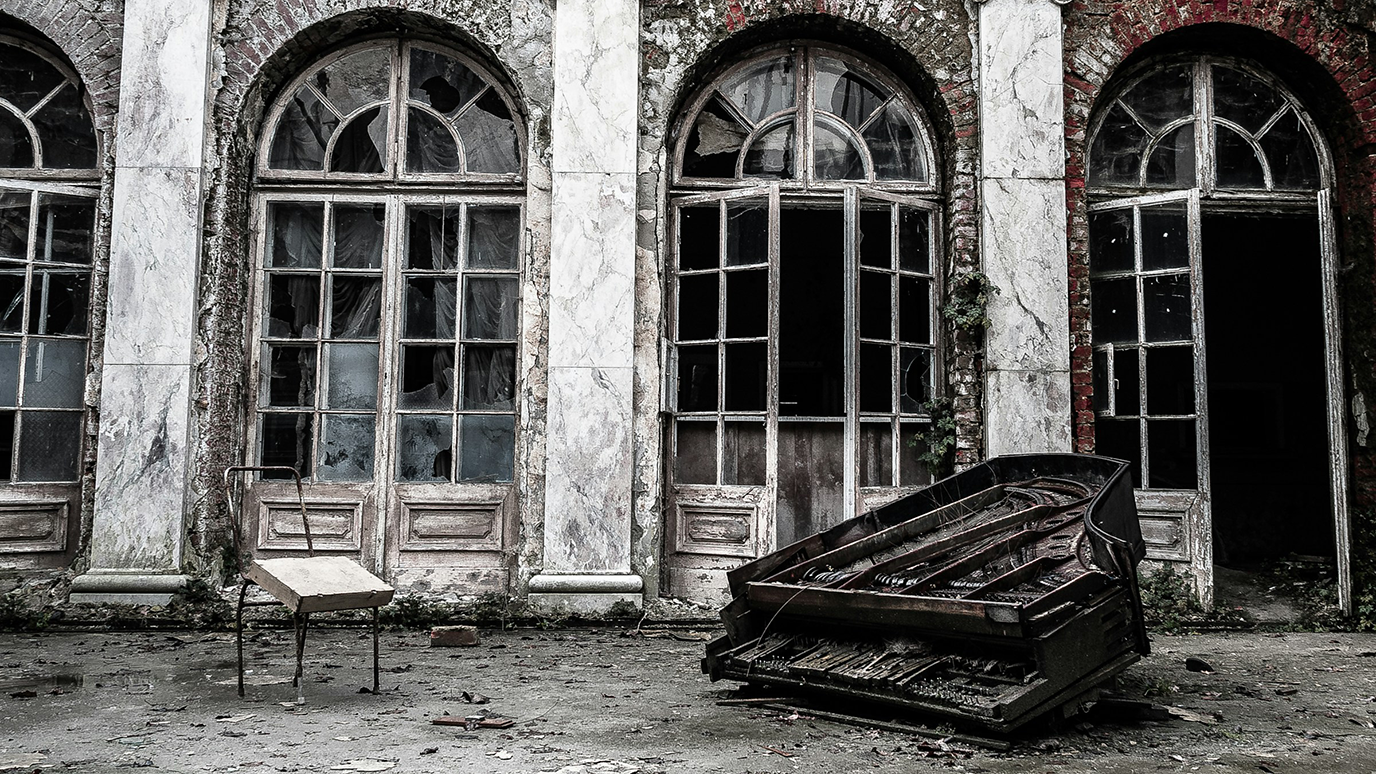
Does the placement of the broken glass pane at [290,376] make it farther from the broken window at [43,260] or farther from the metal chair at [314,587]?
the metal chair at [314,587]

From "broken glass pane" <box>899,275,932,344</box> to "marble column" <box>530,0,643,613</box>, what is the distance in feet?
5.91

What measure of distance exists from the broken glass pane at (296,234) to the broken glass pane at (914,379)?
12.9ft

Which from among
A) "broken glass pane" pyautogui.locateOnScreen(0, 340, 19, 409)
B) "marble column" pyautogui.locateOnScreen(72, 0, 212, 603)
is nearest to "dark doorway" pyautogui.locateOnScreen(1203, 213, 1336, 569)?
"marble column" pyautogui.locateOnScreen(72, 0, 212, 603)

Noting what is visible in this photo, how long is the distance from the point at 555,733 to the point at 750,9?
4734 millimetres

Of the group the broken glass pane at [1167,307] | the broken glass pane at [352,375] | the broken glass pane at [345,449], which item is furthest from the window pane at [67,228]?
the broken glass pane at [1167,307]

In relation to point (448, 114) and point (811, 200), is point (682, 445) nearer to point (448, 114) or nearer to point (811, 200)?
point (811, 200)

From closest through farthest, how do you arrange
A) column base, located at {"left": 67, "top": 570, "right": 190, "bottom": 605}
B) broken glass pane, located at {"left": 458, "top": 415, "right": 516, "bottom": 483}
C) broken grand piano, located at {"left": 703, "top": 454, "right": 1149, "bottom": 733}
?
broken grand piano, located at {"left": 703, "top": 454, "right": 1149, "bottom": 733}, column base, located at {"left": 67, "top": 570, "right": 190, "bottom": 605}, broken glass pane, located at {"left": 458, "top": 415, "right": 516, "bottom": 483}

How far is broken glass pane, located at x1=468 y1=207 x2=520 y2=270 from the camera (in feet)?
21.5

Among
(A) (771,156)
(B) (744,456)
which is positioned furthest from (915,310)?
(B) (744,456)

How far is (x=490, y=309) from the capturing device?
6.51 metres

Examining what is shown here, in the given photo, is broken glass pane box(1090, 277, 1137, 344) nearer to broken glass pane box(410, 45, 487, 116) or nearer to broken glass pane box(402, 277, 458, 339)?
broken glass pane box(402, 277, 458, 339)

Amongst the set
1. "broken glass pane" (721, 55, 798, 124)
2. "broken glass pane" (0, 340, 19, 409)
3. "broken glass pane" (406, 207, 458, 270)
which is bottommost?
"broken glass pane" (0, 340, 19, 409)

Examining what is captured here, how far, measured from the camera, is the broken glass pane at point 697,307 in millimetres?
6398

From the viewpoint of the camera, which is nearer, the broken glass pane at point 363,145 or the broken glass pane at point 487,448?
the broken glass pane at point 487,448
